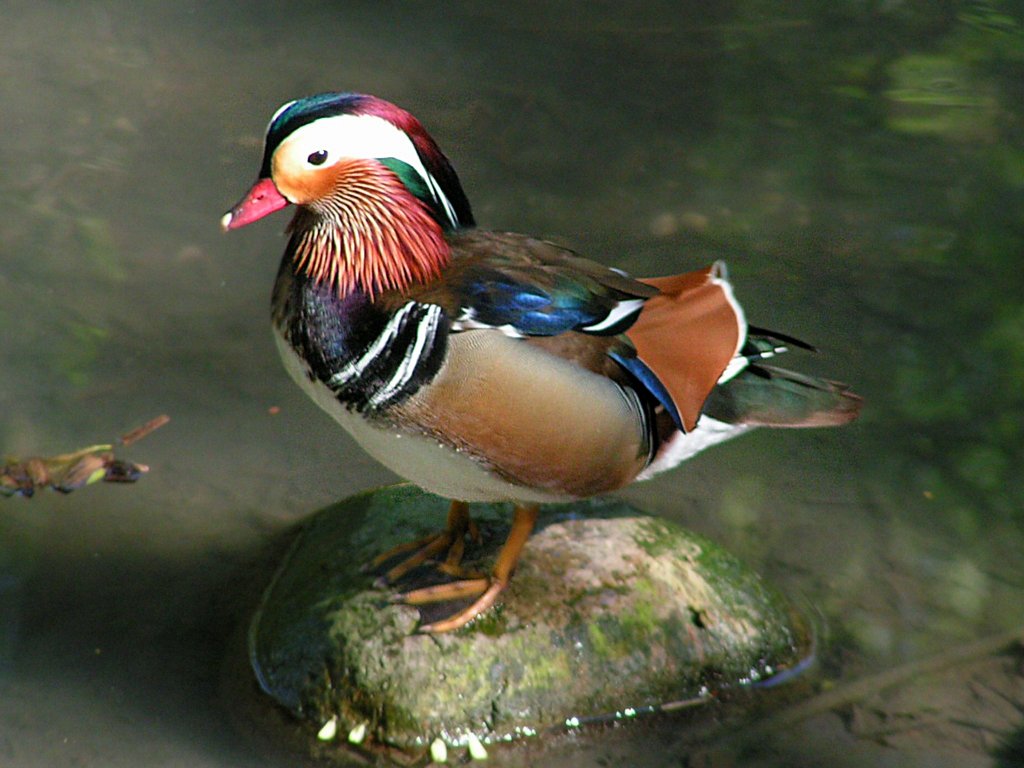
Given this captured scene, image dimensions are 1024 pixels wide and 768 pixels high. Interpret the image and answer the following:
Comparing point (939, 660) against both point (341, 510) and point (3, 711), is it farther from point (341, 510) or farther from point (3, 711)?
point (3, 711)

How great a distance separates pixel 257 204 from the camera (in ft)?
8.49

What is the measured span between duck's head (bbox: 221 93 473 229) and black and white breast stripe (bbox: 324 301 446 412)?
288mm

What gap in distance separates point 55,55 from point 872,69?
402 cm

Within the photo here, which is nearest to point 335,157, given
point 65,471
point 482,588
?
point 482,588

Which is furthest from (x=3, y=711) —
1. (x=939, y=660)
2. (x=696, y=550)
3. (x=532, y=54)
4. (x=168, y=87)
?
(x=532, y=54)

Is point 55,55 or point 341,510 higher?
point 55,55

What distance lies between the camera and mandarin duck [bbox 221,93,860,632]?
259 cm

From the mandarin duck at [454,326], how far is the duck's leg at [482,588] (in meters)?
0.19

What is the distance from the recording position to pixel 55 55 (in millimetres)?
6027

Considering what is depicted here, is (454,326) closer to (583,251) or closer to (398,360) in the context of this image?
(398,360)

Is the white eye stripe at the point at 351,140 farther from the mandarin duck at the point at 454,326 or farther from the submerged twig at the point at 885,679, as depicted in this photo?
the submerged twig at the point at 885,679

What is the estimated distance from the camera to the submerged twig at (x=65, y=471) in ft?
12.5

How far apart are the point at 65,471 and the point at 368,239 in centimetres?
173

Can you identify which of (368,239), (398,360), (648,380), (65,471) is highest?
(368,239)
